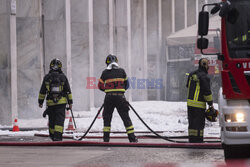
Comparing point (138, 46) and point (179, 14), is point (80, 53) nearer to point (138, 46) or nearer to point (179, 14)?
point (138, 46)

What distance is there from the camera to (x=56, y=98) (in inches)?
482

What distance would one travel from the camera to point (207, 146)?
34.0 feet

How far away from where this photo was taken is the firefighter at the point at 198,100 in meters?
11.1

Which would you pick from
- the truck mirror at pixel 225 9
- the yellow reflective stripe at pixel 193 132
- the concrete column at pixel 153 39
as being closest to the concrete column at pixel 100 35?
the concrete column at pixel 153 39

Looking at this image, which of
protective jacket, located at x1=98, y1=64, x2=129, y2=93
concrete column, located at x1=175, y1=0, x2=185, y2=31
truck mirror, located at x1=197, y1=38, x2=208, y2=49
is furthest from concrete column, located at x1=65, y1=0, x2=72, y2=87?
concrete column, located at x1=175, y1=0, x2=185, y2=31

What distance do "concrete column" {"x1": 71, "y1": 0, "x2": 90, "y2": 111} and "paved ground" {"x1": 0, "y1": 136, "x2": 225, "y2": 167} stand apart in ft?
58.2

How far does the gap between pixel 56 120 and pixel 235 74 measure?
5.14 metres

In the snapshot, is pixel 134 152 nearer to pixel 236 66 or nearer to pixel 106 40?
pixel 236 66

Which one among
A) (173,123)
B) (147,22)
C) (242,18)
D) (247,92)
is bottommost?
(173,123)

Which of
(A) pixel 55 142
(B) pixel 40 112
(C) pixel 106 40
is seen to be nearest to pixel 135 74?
(C) pixel 106 40

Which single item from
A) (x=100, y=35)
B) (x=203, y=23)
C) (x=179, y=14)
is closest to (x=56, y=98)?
(x=203, y=23)

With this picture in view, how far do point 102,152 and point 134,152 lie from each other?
538mm

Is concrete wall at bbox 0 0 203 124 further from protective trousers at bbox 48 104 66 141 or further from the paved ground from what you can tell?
the paved ground

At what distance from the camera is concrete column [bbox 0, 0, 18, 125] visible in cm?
1936
